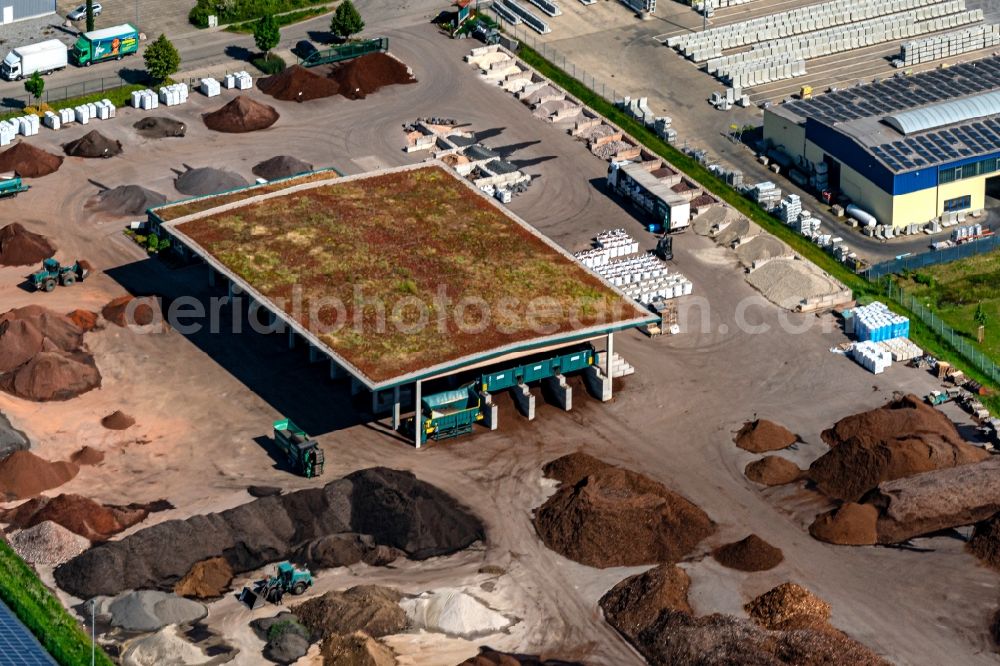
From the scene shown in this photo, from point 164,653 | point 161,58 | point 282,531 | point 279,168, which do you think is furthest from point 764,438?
point 161,58

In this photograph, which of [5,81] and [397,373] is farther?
[5,81]

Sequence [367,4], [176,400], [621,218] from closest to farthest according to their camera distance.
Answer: [176,400]
[621,218]
[367,4]

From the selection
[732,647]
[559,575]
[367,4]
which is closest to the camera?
[732,647]

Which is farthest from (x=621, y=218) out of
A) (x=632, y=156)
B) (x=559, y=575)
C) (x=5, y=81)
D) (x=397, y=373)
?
(x=5, y=81)

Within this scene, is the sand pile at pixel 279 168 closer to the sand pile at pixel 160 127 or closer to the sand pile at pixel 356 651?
the sand pile at pixel 160 127

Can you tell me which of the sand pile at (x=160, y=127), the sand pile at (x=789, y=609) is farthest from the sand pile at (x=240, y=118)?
the sand pile at (x=789, y=609)

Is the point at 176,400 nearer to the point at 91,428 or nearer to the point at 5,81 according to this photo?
the point at 91,428
